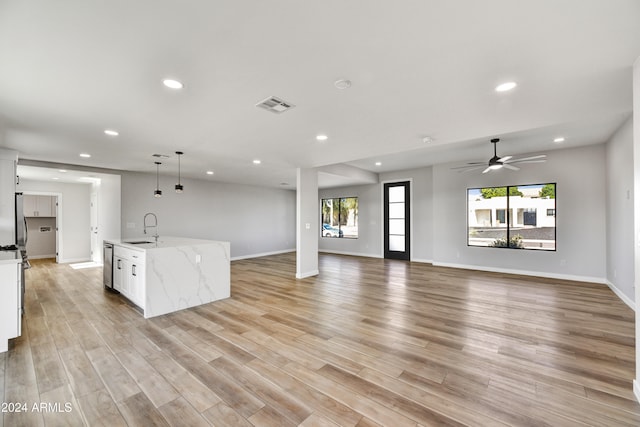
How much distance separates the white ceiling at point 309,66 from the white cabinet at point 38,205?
639cm

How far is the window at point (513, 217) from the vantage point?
5977mm

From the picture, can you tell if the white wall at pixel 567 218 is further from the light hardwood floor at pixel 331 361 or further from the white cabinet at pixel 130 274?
the white cabinet at pixel 130 274

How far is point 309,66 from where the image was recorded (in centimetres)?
209

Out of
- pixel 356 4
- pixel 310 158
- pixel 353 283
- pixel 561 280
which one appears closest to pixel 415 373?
pixel 356 4

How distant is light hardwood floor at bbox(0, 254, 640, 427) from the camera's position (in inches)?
74.5

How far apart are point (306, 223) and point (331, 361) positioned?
3.92 m

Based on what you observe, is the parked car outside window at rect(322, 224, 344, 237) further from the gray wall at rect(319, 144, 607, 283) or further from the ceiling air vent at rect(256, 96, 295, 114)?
the ceiling air vent at rect(256, 96, 295, 114)

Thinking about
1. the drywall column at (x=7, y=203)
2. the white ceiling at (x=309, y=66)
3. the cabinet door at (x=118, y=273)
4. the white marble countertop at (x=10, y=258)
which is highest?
the white ceiling at (x=309, y=66)

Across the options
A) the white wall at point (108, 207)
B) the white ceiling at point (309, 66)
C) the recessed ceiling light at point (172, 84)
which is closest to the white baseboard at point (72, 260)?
the white wall at point (108, 207)

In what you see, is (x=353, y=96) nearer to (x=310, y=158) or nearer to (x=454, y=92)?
(x=454, y=92)

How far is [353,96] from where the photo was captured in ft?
8.58

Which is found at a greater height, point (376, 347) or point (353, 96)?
point (353, 96)

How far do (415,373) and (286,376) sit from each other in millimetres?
1118

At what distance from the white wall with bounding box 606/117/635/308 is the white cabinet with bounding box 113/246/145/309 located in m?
7.07
